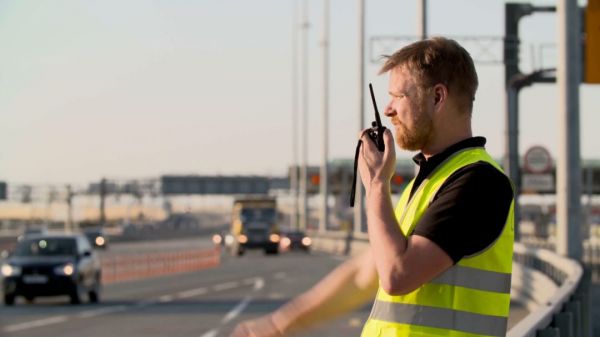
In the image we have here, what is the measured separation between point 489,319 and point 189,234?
576 feet

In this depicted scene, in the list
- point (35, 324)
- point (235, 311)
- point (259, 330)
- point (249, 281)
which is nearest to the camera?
point (259, 330)

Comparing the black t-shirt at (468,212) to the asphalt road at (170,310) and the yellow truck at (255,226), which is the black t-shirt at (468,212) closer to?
the asphalt road at (170,310)

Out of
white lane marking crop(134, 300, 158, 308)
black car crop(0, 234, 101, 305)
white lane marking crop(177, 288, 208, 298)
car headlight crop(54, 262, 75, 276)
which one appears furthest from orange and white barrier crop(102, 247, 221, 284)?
car headlight crop(54, 262, 75, 276)

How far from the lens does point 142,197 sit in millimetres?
193250

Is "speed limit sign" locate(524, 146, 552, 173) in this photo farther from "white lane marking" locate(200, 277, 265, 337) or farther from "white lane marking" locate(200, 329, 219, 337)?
"white lane marking" locate(200, 329, 219, 337)

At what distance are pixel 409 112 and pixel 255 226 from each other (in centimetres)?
7628

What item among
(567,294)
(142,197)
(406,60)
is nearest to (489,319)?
(406,60)

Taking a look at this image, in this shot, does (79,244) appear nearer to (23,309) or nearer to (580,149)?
(23,309)

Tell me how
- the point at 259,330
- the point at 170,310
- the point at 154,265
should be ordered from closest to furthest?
1. the point at 259,330
2. the point at 170,310
3. the point at 154,265

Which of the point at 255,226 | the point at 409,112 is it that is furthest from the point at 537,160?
the point at 255,226

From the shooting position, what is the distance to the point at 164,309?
1168 inches

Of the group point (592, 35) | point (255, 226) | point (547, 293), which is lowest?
point (255, 226)

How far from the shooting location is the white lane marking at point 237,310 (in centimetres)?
2591

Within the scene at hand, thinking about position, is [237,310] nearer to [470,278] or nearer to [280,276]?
[280,276]
